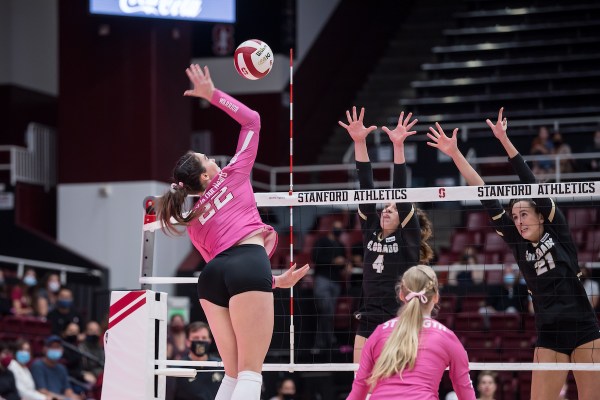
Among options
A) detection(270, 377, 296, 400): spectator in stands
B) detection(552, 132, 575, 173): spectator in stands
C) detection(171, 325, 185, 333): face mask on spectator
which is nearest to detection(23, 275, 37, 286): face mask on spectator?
detection(171, 325, 185, 333): face mask on spectator

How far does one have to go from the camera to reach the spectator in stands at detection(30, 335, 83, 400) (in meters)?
12.7

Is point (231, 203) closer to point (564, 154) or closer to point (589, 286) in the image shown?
point (589, 286)

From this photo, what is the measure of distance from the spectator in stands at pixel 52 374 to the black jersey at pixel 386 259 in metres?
6.27

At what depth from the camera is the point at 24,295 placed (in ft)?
50.0

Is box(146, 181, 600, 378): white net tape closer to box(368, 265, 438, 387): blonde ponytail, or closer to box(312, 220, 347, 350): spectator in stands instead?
box(368, 265, 438, 387): blonde ponytail

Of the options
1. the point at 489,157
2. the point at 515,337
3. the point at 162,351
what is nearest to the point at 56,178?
the point at 489,157

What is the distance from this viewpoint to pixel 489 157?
57.0ft

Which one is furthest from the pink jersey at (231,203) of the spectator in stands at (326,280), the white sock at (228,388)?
the spectator in stands at (326,280)

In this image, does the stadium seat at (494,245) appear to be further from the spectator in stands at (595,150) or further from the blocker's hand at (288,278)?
the blocker's hand at (288,278)

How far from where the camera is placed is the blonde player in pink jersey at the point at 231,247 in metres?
5.62

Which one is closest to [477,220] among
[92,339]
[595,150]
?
[595,150]

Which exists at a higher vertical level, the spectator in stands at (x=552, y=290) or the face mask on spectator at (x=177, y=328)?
the spectator in stands at (x=552, y=290)

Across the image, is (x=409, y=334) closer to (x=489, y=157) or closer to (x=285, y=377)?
(x=285, y=377)

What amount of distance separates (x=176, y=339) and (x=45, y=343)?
1.66 metres
